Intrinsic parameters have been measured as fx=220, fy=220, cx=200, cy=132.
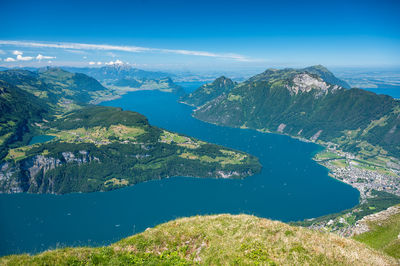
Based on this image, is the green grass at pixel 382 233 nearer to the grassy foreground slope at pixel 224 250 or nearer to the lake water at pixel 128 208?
the grassy foreground slope at pixel 224 250

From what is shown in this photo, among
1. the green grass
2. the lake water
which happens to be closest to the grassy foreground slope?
the green grass

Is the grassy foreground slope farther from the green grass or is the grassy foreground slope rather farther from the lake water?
the lake water

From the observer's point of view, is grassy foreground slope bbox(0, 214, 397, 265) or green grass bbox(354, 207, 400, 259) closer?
grassy foreground slope bbox(0, 214, 397, 265)

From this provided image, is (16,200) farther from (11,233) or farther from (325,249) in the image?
(325,249)

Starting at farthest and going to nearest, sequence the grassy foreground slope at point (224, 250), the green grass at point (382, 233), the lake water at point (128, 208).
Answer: the lake water at point (128, 208)
the green grass at point (382, 233)
the grassy foreground slope at point (224, 250)

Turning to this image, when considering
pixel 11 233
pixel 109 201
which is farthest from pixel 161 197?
pixel 11 233

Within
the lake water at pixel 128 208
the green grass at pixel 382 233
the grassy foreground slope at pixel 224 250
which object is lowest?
the lake water at pixel 128 208

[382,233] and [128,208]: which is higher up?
[382,233]

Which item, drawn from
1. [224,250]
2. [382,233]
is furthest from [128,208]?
[224,250]

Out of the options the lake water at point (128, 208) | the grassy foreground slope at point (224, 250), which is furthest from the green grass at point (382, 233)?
the lake water at point (128, 208)

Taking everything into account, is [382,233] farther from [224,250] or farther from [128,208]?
[128,208]
